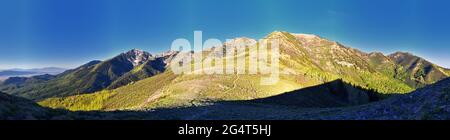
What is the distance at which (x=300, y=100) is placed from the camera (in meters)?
106
